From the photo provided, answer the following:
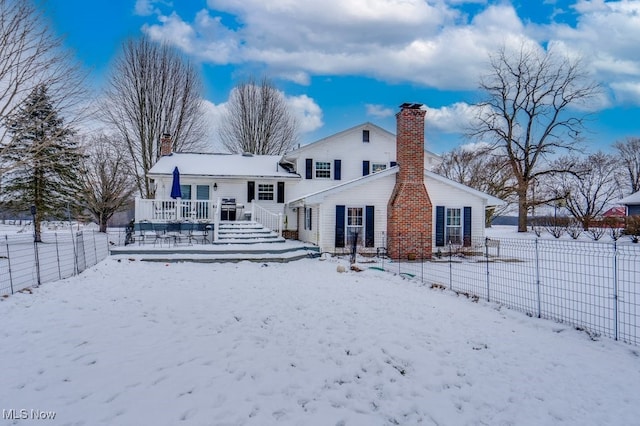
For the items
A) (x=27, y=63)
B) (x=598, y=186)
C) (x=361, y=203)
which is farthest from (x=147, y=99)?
(x=598, y=186)

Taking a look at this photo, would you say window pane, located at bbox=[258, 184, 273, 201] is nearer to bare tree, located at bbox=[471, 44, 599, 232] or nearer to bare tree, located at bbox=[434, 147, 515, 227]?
bare tree, located at bbox=[434, 147, 515, 227]

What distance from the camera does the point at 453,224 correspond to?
15.0m

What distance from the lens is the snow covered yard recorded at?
2.97 meters

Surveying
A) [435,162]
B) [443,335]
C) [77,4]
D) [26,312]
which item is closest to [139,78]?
[77,4]

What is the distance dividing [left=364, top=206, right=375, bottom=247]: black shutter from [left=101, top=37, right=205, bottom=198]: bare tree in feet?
52.8

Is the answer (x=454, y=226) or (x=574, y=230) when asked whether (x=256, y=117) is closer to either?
(x=454, y=226)

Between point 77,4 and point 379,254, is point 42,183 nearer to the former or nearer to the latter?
point 77,4

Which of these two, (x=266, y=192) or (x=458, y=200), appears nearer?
(x=458, y=200)

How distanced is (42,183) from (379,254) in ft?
68.5

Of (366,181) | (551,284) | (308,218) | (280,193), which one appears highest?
(366,181)

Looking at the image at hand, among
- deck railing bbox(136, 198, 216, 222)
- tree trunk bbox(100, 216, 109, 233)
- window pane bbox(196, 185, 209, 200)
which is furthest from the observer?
tree trunk bbox(100, 216, 109, 233)

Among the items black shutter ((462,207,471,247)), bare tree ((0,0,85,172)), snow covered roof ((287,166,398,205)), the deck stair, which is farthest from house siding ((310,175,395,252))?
bare tree ((0,0,85,172))

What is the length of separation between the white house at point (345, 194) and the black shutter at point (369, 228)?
4 centimetres

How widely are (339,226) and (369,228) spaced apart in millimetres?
1249
